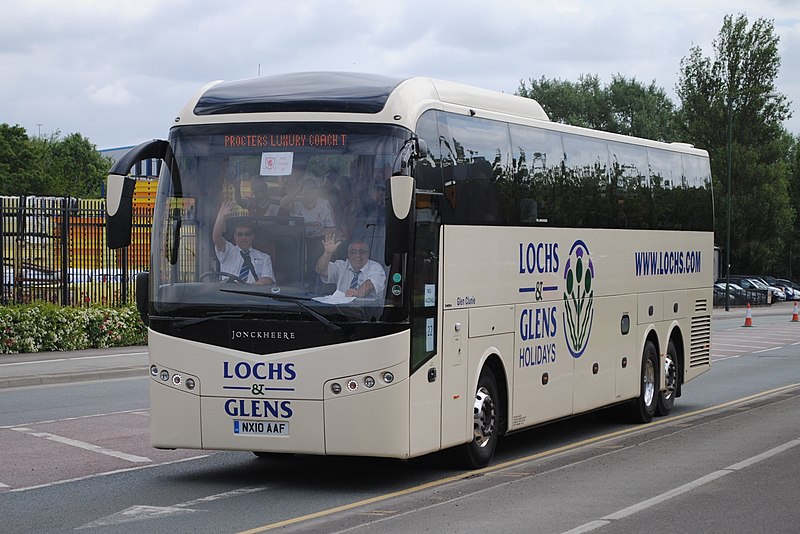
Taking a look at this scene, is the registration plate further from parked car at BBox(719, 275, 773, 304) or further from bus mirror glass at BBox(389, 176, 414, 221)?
parked car at BBox(719, 275, 773, 304)

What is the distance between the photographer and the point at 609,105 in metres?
105

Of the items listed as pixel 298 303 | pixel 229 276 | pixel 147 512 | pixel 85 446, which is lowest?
pixel 85 446

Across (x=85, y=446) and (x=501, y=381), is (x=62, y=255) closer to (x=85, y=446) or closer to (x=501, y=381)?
(x=85, y=446)

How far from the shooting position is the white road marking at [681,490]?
8969 millimetres

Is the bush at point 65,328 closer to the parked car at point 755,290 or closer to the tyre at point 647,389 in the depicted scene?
the tyre at point 647,389

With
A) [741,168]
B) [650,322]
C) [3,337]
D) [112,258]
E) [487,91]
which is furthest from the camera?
[741,168]

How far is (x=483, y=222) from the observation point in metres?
12.0

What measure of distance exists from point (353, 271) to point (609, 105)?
317 ft

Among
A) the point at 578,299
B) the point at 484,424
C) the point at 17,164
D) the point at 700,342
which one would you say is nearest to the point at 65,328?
the point at 700,342

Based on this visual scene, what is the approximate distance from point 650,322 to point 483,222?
5392 mm

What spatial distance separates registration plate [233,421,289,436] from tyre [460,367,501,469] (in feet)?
6.41

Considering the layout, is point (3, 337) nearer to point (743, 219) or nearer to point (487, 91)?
point (487, 91)

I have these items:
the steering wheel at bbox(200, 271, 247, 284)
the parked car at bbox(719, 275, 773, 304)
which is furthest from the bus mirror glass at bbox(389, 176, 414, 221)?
the parked car at bbox(719, 275, 773, 304)

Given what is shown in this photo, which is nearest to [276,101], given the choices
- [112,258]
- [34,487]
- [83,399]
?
[34,487]
